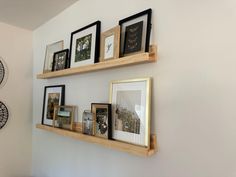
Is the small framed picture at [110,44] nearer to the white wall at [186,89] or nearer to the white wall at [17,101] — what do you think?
the white wall at [186,89]

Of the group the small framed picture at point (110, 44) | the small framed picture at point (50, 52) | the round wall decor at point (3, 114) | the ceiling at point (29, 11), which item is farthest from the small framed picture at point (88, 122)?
the round wall decor at point (3, 114)

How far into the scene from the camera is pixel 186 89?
1021 millimetres

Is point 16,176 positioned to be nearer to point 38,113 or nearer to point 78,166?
point 38,113

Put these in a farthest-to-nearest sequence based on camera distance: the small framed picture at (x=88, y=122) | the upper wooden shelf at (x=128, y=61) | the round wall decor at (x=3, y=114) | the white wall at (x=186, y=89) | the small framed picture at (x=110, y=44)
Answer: the round wall decor at (x=3, y=114)
the small framed picture at (x=88, y=122)
the small framed picture at (x=110, y=44)
the upper wooden shelf at (x=128, y=61)
the white wall at (x=186, y=89)

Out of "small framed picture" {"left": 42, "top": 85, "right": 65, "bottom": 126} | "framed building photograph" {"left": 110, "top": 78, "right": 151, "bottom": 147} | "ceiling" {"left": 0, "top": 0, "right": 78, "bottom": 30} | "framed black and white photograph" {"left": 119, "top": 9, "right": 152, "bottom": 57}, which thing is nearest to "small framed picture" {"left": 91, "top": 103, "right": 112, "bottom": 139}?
"framed building photograph" {"left": 110, "top": 78, "right": 151, "bottom": 147}

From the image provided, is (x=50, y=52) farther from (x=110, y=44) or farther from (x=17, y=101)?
(x=110, y=44)

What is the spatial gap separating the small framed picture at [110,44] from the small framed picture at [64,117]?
1.92ft

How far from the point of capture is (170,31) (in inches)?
43.2

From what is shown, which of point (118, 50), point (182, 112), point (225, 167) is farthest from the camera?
point (118, 50)

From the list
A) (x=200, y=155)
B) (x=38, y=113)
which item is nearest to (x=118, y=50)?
(x=200, y=155)

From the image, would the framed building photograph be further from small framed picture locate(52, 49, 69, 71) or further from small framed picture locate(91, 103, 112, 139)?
small framed picture locate(52, 49, 69, 71)

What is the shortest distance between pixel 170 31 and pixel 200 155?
0.66 meters

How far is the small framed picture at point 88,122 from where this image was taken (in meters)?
1.47

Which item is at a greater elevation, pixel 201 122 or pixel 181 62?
Result: pixel 181 62
